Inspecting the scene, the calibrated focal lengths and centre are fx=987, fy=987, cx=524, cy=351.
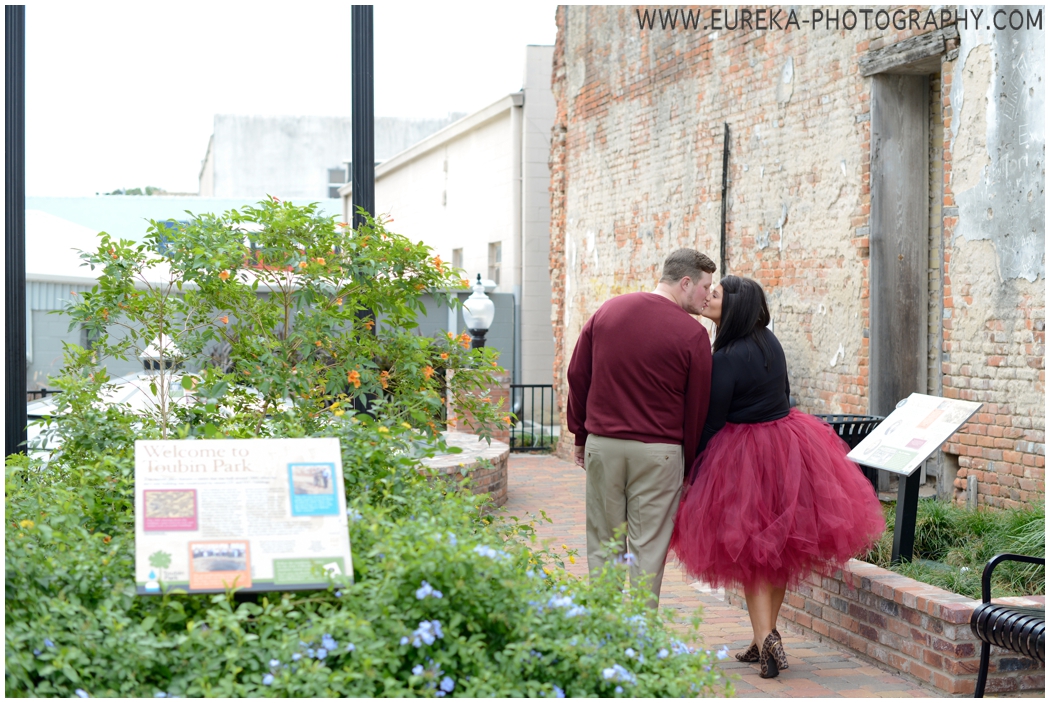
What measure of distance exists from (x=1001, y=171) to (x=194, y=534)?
5796mm

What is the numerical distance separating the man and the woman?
0.12 meters

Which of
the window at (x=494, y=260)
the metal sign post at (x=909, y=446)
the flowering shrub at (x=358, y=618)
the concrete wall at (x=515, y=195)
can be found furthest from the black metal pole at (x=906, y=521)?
the window at (x=494, y=260)

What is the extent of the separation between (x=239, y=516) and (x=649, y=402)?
2.09 metres

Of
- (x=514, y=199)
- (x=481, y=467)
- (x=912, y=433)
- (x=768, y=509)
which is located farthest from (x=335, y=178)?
(x=768, y=509)

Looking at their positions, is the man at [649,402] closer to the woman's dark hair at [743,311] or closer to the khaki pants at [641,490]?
the khaki pants at [641,490]

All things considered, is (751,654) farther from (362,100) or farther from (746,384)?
(362,100)

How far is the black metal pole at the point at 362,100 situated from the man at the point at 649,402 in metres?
1.26

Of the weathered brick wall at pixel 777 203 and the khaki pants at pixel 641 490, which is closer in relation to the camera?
the khaki pants at pixel 641 490

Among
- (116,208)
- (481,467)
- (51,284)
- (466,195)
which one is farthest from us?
(116,208)

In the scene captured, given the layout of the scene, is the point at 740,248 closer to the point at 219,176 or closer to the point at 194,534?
the point at 194,534

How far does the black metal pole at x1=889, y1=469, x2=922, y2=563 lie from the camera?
17.1 ft

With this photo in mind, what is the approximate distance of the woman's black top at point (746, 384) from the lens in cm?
457

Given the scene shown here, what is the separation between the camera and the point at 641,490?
459 cm

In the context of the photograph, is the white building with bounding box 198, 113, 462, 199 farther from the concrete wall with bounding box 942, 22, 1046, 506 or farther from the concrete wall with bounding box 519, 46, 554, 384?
the concrete wall with bounding box 942, 22, 1046, 506
